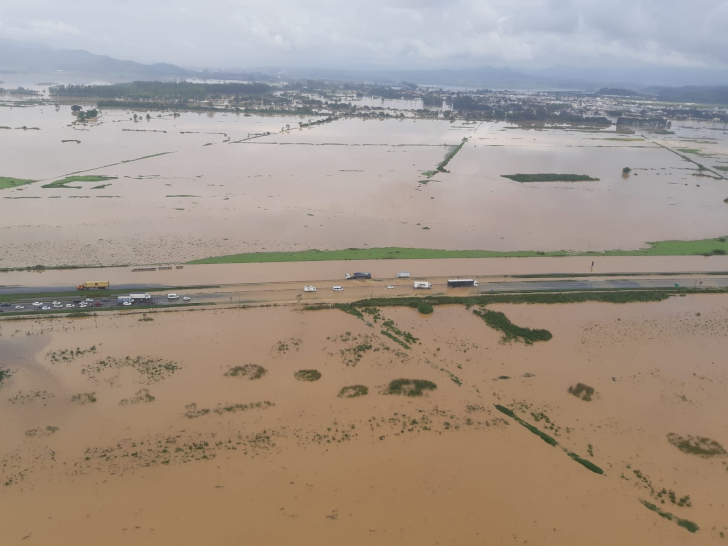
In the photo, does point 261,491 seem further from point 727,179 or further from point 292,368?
point 727,179

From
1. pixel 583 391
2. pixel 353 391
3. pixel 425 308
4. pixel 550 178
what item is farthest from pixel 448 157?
pixel 353 391

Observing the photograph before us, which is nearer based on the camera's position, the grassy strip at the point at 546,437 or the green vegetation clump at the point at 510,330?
the grassy strip at the point at 546,437

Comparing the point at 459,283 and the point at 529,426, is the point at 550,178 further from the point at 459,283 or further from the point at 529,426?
the point at 529,426

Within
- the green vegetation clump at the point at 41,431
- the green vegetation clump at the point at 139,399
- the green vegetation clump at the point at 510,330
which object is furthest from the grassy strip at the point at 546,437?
the green vegetation clump at the point at 41,431

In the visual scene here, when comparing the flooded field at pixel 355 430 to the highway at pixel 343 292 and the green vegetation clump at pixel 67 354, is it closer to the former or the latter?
the green vegetation clump at pixel 67 354

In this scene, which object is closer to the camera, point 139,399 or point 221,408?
point 221,408

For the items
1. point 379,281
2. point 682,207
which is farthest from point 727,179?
point 379,281

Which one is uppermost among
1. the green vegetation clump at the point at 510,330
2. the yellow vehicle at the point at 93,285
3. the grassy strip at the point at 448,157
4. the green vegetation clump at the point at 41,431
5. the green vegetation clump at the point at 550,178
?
the grassy strip at the point at 448,157
